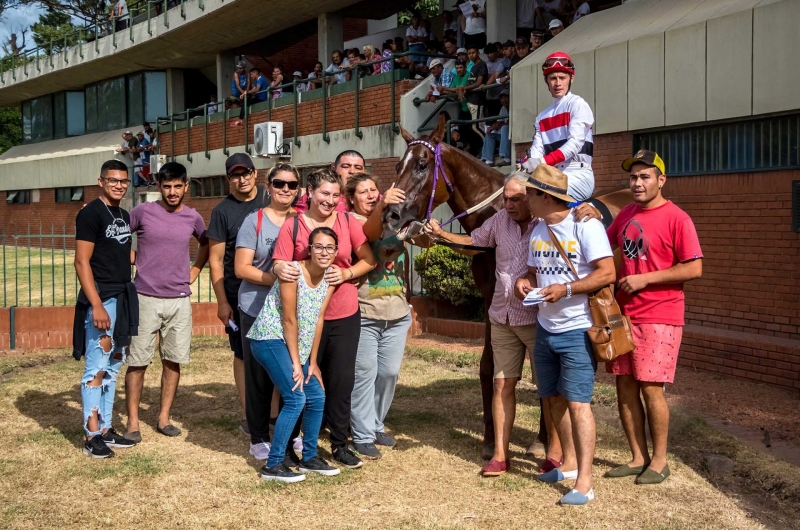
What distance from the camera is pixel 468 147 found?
14828 mm

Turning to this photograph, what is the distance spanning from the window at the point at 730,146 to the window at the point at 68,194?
82.2 feet

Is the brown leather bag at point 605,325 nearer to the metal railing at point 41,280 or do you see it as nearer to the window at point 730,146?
the window at point 730,146

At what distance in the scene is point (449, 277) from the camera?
12648 mm

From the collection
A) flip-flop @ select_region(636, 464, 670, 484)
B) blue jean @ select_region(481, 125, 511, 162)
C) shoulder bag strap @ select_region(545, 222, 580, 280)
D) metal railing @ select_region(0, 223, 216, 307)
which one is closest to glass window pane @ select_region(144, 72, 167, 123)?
metal railing @ select_region(0, 223, 216, 307)

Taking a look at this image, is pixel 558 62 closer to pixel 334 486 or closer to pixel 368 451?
pixel 368 451

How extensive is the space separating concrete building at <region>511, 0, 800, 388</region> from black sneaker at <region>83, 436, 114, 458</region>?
21.5 feet

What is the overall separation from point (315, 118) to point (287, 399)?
580 inches

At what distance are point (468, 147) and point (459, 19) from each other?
3.83 metres

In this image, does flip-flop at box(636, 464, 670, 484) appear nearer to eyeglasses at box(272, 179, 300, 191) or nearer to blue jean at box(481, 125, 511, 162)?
eyeglasses at box(272, 179, 300, 191)

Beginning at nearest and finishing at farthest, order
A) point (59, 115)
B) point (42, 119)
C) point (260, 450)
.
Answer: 1. point (260, 450)
2. point (59, 115)
3. point (42, 119)

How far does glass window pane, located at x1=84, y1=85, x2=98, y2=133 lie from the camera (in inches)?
1304

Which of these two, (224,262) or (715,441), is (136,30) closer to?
(224,262)

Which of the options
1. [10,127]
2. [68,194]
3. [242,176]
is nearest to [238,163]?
[242,176]

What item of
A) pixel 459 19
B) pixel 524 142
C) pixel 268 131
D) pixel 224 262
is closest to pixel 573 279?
pixel 224 262
